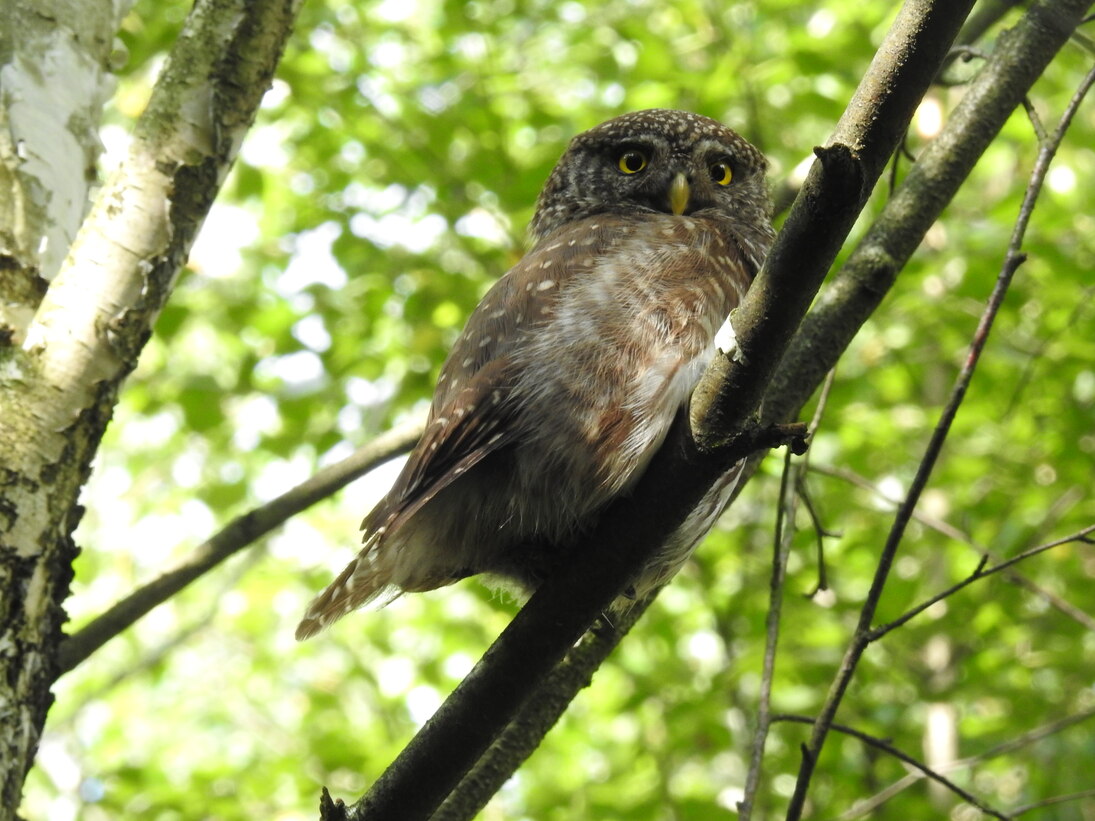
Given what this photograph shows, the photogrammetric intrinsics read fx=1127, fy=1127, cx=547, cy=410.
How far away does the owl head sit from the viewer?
352cm

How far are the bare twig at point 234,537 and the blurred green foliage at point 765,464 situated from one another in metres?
1.57

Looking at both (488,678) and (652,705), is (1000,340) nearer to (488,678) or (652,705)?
(652,705)

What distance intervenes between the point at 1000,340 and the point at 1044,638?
144 cm

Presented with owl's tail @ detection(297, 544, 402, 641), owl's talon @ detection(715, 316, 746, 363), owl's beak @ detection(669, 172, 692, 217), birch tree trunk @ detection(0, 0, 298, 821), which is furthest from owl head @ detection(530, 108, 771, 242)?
owl's talon @ detection(715, 316, 746, 363)

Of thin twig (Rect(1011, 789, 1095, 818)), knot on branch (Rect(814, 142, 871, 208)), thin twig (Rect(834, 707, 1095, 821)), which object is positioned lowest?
knot on branch (Rect(814, 142, 871, 208))

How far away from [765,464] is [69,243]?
2.68 metres

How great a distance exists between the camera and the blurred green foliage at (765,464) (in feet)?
15.4

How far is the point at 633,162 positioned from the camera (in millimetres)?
3648

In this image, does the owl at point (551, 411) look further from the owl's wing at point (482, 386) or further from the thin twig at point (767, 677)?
the thin twig at point (767, 677)

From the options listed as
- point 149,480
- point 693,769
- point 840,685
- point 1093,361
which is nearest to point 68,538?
point 840,685

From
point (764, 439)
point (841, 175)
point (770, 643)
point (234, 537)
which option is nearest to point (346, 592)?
point (234, 537)

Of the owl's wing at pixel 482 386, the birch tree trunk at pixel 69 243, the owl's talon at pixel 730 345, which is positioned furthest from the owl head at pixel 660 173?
the owl's talon at pixel 730 345

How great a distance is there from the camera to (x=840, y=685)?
228cm

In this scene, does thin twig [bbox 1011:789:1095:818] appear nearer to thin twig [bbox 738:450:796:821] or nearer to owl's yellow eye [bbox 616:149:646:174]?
thin twig [bbox 738:450:796:821]
